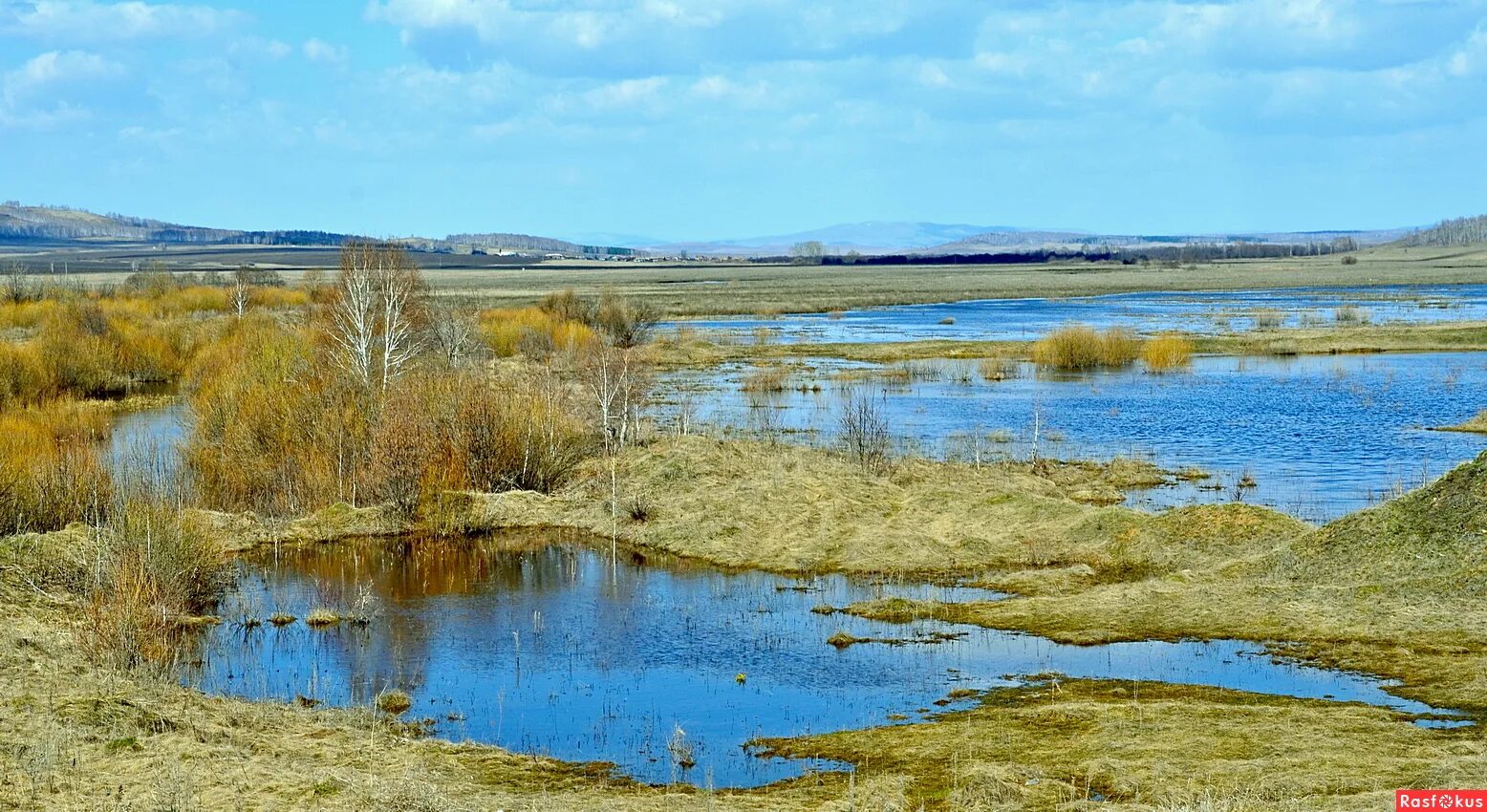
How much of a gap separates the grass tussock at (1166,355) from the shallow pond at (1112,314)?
12114mm

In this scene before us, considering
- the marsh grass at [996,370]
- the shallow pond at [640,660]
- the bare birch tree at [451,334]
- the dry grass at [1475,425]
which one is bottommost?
the shallow pond at [640,660]

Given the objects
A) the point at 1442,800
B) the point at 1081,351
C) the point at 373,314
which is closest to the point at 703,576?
the point at 1442,800

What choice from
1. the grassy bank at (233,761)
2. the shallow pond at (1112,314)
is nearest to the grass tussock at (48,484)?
the grassy bank at (233,761)

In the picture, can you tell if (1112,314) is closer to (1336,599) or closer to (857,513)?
(857,513)

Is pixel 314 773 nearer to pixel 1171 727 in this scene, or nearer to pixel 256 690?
pixel 256 690

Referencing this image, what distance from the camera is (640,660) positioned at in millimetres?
16672

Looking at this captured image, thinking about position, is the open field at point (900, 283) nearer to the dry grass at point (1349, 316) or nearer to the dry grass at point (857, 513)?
the dry grass at point (1349, 316)

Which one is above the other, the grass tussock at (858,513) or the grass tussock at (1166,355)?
the grass tussock at (1166,355)

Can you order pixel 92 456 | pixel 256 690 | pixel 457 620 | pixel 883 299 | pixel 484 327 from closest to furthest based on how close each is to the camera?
pixel 256 690 < pixel 457 620 < pixel 92 456 < pixel 484 327 < pixel 883 299

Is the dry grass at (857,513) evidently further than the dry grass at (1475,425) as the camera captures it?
No

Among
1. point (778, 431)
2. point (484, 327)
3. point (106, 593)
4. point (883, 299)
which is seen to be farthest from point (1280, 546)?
point (883, 299)

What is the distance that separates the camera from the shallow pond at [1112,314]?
69.2 meters

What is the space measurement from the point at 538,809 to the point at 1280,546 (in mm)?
12069

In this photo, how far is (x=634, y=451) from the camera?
2864cm
